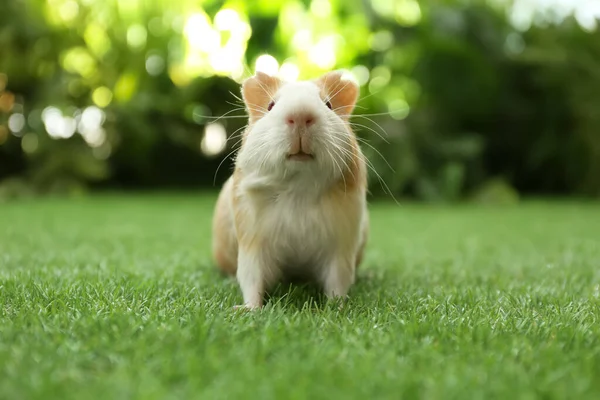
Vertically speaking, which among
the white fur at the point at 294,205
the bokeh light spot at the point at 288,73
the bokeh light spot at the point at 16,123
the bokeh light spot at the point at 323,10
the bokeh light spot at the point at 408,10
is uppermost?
the bokeh light spot at the point at 408,10

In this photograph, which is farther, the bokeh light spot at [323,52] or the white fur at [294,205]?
the bokeh light spot at [323,52]

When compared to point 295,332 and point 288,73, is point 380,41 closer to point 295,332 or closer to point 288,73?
point 288,73

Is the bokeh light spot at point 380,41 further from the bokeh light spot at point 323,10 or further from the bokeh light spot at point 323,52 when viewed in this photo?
the bokeh light spot at point 323,10

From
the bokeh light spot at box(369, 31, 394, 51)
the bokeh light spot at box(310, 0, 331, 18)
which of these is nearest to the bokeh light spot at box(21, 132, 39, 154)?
the bokeh light spot at box(310, 0, 331, 18)

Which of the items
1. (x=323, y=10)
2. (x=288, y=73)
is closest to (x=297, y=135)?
(x=288, y=73)

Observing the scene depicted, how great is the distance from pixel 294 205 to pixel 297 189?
0.18ft

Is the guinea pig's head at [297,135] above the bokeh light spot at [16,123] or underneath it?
above

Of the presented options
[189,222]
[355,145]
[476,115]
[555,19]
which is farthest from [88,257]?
[555,19]

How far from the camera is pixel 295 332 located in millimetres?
1361

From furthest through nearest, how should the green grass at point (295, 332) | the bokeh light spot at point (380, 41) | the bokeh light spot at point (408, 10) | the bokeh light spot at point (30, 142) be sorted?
the bokeh light spot at point (408, 10) → the bokeh light spot at point (380, 41) → the bokeh light spot at point (30, 142) → the green grass at point (295, 332)

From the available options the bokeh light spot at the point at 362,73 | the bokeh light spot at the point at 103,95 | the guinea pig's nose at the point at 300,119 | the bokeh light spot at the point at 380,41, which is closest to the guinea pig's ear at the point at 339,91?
the guinea pig's nose at the point at 300,119

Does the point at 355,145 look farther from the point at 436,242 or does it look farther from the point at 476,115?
the point at 476,115

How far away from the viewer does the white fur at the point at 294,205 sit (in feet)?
5.59

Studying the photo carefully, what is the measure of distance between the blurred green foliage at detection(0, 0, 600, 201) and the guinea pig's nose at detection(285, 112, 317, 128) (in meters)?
5.83
